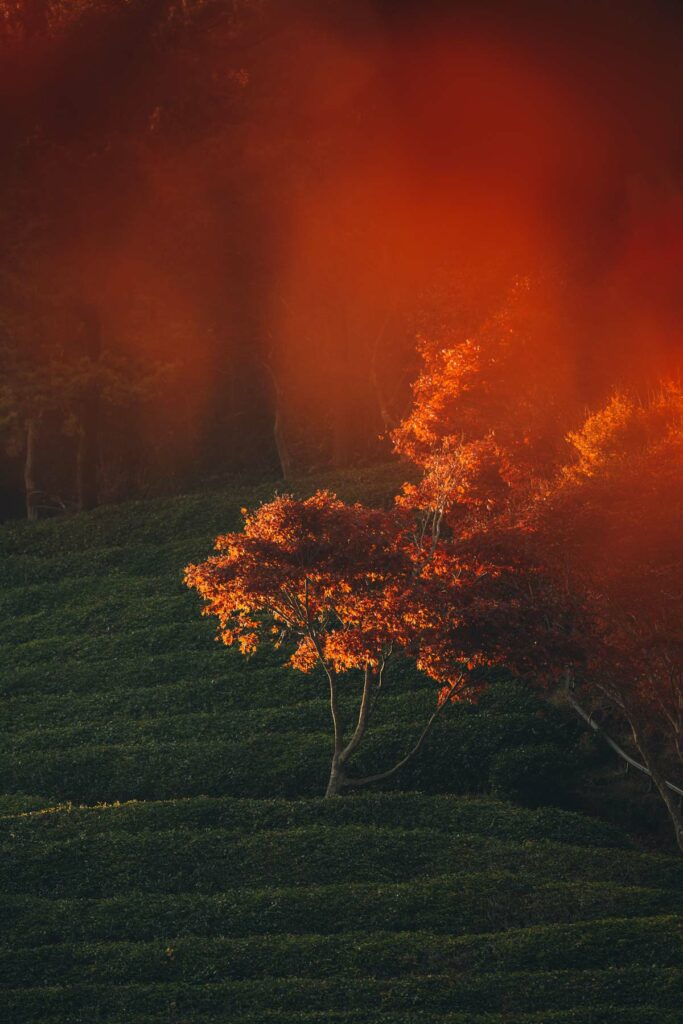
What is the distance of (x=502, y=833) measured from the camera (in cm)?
2781

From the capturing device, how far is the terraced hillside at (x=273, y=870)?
63.9 ft

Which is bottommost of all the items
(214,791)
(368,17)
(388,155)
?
(214,791)

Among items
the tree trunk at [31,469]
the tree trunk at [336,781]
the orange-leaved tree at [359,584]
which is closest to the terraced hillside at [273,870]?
the tree trunk at [336,781]

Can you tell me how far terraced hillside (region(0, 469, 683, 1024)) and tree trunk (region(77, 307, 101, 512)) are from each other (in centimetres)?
2327

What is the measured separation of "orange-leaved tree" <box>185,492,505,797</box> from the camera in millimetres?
27750

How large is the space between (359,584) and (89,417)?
4029cm

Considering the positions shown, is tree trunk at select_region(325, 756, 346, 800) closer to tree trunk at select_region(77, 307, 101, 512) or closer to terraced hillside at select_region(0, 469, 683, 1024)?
terraced hillside at select_region(0, 469, 683, 1024)

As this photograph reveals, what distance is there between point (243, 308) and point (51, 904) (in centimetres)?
4743

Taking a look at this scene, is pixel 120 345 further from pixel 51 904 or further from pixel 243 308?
pixel 51 904

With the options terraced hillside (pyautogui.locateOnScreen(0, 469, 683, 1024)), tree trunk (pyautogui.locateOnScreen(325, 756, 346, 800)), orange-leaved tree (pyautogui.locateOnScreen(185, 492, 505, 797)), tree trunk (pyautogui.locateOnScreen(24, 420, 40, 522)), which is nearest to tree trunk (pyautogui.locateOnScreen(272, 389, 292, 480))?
tree trunk (pyautogui.locateOnScreen(24, 420, 40, 522))

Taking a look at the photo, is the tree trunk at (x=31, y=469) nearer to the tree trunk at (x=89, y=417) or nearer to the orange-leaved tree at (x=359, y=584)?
the tree trunk at (x=89, y=417)

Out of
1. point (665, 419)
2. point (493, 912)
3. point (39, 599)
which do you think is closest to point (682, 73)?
point (665, 419)

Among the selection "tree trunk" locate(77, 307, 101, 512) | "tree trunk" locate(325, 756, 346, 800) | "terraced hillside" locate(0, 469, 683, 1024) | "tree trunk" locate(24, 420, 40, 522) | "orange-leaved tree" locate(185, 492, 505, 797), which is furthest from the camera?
"tree trunk" locate(24, 420, 40, 522)

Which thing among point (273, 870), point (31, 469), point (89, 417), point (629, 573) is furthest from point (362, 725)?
point (31, 469)
